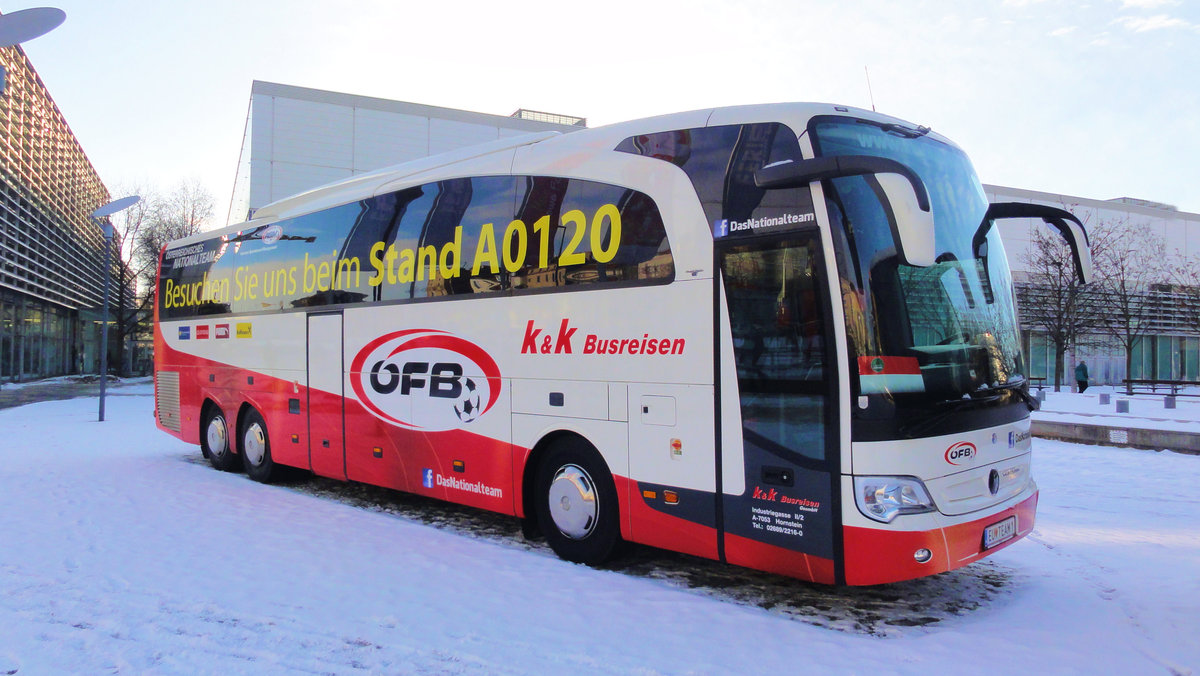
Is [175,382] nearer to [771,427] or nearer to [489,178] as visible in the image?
[489,178]

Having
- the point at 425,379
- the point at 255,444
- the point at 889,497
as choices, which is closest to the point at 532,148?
the point at 425,379

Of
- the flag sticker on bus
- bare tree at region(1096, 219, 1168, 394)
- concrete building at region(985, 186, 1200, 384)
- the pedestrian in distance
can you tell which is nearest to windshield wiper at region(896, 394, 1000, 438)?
the flag sticker on bus

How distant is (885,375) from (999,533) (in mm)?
1509

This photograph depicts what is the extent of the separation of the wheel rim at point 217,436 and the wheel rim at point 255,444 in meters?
0.60

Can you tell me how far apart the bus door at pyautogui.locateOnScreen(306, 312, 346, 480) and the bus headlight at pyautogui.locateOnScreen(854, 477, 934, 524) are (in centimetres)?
615

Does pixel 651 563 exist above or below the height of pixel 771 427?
below

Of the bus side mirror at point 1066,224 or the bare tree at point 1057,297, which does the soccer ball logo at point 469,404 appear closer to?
the bus side mirror at point 1066,224

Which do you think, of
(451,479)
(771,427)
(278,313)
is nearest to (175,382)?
(278,313)

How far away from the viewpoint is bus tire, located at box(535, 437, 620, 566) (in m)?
6.22

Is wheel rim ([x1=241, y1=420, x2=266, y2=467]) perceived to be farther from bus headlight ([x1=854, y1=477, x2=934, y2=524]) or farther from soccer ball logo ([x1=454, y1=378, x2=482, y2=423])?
bus headlight ([x1=854, y1=477, x2=934, y2=524])

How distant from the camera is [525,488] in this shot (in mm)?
6840

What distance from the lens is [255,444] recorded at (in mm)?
10805

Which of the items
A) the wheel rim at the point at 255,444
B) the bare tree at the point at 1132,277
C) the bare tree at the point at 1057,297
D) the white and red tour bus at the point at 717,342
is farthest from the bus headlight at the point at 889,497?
the bare tree at the point at 1132,277

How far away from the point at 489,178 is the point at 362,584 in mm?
3725
